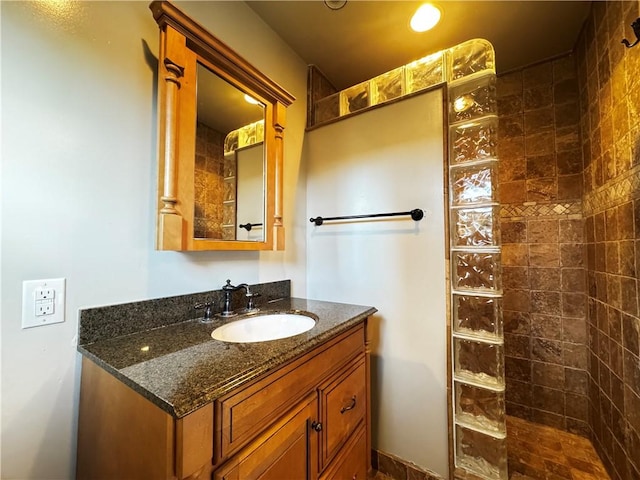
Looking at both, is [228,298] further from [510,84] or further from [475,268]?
[510,84]

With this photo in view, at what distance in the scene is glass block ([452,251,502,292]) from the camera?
3.64ft

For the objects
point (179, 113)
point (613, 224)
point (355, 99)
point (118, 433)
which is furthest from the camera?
point (355, 99)

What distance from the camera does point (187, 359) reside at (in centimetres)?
70

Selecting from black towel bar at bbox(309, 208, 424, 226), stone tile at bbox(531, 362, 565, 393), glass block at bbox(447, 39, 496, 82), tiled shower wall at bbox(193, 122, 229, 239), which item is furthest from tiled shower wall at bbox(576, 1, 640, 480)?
tiled shower wall at bbox(193, 122, 229, 239)

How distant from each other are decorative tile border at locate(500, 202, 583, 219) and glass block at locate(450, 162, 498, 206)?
973 mm

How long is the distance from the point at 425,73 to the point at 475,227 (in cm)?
82

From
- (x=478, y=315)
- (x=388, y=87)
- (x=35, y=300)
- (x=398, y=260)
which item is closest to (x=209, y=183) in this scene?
(x=35, y=300)

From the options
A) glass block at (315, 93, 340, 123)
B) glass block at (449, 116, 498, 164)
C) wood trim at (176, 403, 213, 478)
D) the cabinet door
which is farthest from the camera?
glass block at (315, 93, 340, 123)

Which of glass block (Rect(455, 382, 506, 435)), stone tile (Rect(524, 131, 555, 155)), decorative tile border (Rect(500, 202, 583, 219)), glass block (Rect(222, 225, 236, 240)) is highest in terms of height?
stone tile (Rect(524, 131, 555, 155))

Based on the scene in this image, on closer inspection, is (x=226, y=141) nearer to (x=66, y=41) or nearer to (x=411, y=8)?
(x=66, y=41)

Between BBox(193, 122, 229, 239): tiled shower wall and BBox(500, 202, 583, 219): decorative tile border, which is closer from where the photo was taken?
BBox(193, 122, 229, 239): tiled shower wall

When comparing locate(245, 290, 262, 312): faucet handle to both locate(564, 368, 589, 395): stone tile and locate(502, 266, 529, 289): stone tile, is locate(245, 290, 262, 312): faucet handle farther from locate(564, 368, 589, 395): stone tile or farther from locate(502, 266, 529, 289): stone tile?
locate(564, 368, 589, 395): stone tile

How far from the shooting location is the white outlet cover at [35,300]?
27.6 inches

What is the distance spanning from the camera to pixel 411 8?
1344mm
